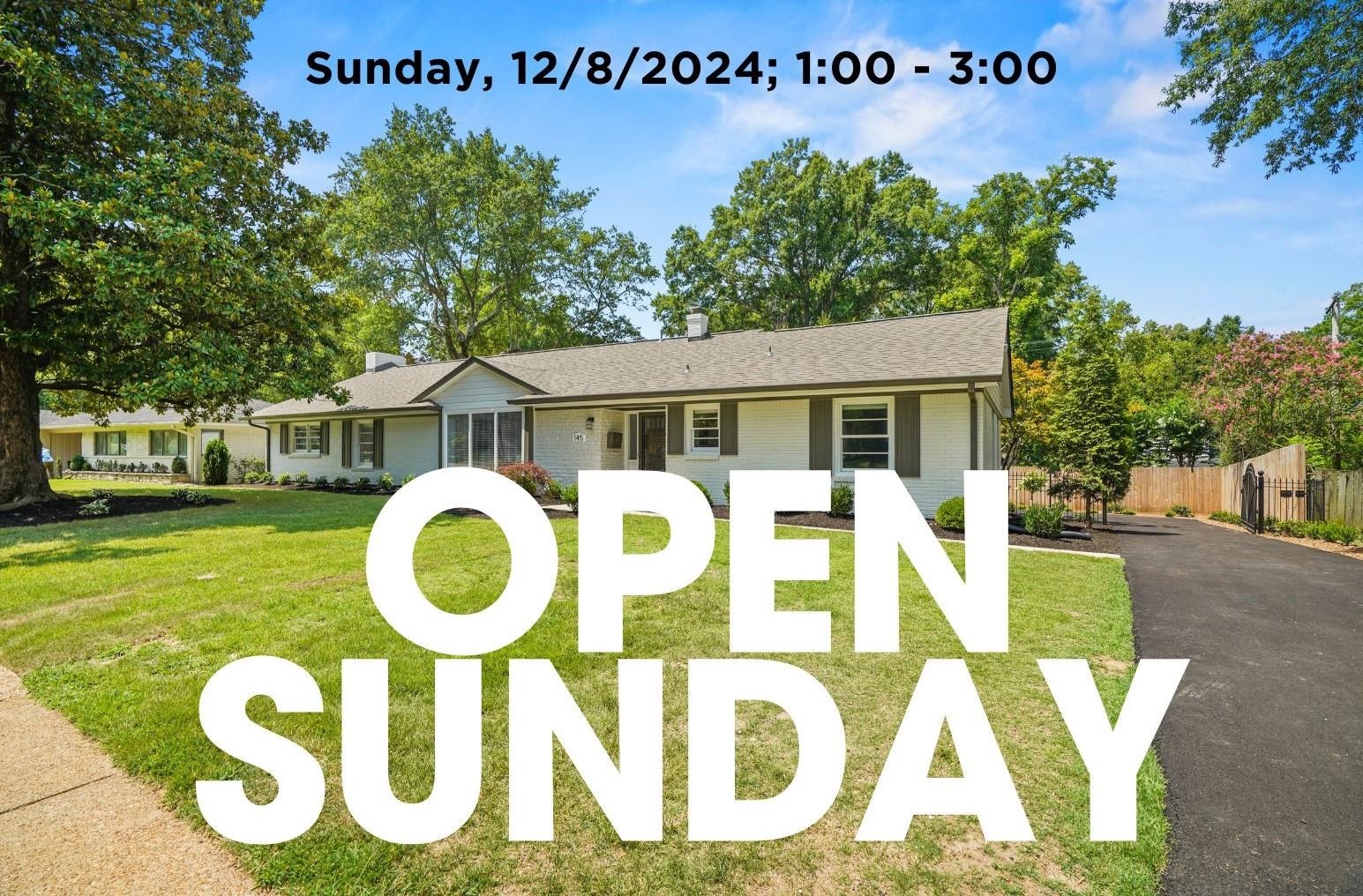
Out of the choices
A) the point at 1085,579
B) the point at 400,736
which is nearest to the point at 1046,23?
the point at 1085,579

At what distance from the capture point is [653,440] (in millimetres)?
17656

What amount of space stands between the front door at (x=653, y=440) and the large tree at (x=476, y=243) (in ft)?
56.6

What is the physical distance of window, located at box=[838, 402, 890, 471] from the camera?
14.0 meters

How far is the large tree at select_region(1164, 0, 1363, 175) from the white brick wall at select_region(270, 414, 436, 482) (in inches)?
805

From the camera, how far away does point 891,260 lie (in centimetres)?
3297

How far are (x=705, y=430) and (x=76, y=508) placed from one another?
14.1 metres

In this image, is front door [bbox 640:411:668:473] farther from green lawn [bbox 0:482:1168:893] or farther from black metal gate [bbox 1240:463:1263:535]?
black metal gate [bbox 1240:463:1263:535]

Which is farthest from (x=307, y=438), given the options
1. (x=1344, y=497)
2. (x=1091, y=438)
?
(x=1344, y=497)

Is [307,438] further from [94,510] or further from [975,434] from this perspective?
[975,434]

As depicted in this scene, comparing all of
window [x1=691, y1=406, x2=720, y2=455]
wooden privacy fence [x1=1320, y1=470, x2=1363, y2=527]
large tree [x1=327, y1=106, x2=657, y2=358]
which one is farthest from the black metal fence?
large tree [x1=327, y1=106, x2=657, y2=358]

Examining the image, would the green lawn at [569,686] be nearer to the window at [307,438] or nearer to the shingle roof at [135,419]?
the window at [307,438]

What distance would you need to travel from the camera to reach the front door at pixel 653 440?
1741 cm

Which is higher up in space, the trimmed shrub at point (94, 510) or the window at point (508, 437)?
the window at point (508, 437)

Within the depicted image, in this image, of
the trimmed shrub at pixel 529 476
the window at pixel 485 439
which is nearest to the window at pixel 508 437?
the window at pixel 485 439
